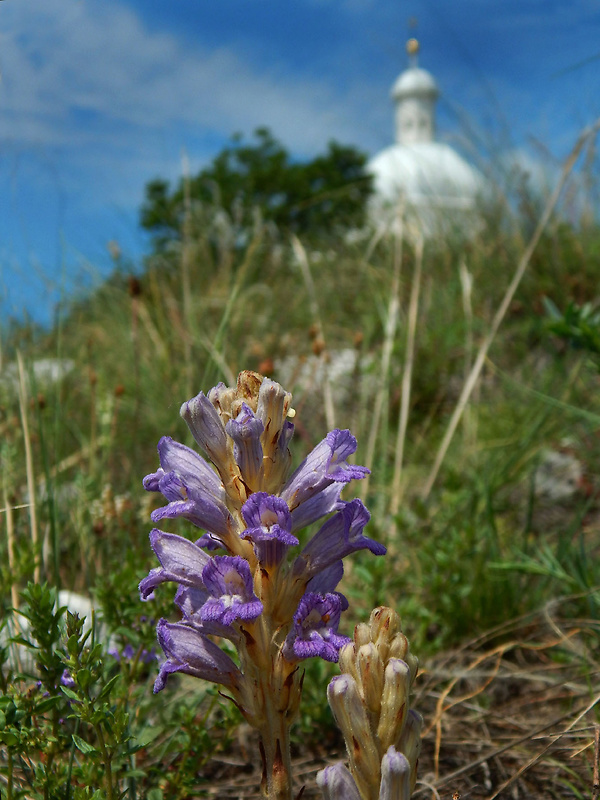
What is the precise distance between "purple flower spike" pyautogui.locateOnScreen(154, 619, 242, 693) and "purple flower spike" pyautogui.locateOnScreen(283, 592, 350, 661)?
0.44ft

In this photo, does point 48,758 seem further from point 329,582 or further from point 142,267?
point 142,267

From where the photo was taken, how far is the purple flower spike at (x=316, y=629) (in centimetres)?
127

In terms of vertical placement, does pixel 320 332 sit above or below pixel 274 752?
above

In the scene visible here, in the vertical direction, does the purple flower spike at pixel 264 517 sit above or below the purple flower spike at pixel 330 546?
above

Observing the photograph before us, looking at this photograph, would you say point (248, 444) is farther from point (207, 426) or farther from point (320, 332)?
point (320, 332)

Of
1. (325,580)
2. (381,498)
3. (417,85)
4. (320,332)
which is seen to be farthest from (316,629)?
(417,85)

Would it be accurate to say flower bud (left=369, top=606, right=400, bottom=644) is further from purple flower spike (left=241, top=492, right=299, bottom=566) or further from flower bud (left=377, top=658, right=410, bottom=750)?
purple flower spike (left=241, top=492, right=299, bottom=566)

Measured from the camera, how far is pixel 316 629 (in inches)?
52.8

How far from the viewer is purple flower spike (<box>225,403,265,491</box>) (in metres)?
1.33

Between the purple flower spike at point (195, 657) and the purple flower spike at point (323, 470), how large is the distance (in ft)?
1.01

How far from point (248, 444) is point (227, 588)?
255 mm

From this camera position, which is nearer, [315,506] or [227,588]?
[227,588]

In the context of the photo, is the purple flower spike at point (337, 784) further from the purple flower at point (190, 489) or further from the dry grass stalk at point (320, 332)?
the dry grass stalk at point (320, 332)

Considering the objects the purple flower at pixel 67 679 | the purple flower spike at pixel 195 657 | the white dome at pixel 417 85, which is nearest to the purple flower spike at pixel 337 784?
the purple flower spike at pixel 195 657
